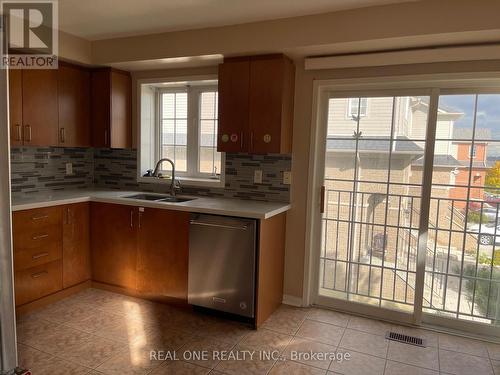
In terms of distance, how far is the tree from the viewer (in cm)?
266

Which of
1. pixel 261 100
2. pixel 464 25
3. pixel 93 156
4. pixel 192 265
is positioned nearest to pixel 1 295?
pixel 192 265

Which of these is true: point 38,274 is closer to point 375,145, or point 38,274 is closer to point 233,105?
point 233,105

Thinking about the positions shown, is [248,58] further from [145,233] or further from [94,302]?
[94,302]

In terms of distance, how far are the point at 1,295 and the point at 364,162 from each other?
9.00 feet

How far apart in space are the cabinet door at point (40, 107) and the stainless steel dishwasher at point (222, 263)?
1.59 m

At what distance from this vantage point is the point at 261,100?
9.67 feet

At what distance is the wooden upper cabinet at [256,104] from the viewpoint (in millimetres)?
2908

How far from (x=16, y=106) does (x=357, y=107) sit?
283 cm

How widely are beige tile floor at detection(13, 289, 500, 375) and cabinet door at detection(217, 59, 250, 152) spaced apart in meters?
1.48

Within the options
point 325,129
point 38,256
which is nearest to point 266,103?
point 325,129

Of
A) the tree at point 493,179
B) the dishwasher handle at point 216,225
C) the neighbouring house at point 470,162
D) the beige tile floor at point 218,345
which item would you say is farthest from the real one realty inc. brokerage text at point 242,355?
the tree at point 493,179

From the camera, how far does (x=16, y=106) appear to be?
3.03m

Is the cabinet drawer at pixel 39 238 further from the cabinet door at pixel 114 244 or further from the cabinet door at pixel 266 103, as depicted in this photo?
the cabinet door at pixel 266 103

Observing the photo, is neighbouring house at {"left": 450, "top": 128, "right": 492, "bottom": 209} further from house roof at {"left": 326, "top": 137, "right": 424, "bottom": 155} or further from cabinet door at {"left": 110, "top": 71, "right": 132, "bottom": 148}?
cabinet door at {"left": 110, "top": 71, "right": 132, "bottom": 148}
